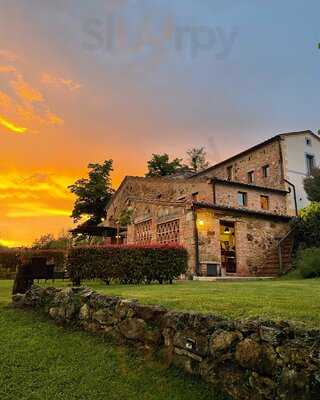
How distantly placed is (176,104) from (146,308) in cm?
1290

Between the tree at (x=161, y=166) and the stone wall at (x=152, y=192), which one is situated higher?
the tree at (x=161, y=166)

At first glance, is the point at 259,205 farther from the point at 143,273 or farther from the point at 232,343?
the point at 232,343

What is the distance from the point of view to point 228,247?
19500 millimetres

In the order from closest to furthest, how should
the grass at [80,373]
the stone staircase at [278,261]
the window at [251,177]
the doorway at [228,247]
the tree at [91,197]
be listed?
the grass at [80,373], the stone staircase at [278,261], the doorway at [228,247], the window at [251,177], the tree at [91,197]

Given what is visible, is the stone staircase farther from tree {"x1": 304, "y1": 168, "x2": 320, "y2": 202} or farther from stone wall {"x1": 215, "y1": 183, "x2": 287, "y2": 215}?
tree {"x1": 304, "y1": 168, "x2": 320, "y2": 202}

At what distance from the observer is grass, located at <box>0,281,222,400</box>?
4.25 metres

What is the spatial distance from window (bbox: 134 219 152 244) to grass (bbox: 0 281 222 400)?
15952 mm

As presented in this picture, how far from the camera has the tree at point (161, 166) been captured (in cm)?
4428

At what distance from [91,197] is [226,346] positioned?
3589 centimetres

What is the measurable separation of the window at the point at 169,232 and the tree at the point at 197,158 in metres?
30.4

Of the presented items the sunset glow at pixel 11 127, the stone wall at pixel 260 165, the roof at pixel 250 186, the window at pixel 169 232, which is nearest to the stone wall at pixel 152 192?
the roof at pixel 250 186

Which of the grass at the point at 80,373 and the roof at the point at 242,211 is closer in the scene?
the grass at the point at 80,373

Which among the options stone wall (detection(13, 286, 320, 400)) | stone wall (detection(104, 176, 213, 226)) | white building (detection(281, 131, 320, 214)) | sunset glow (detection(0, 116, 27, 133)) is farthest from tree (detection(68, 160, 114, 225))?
stone wall (detection(13, 286, 320, 400))

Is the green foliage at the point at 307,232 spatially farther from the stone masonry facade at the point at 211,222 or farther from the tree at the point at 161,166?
the tree at the point at 161,166
